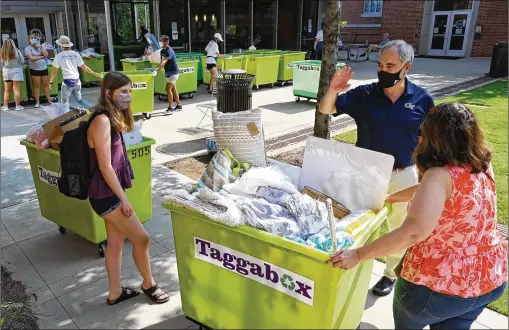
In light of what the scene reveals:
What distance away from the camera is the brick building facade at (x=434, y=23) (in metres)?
21.8

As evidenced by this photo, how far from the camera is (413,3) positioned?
2334 cm

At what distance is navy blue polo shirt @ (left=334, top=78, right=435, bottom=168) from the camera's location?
2.96 metres

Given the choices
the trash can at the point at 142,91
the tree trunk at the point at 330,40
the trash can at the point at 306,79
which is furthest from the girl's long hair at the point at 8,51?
the tree trunk at the point at 330,40

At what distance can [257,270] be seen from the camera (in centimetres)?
227

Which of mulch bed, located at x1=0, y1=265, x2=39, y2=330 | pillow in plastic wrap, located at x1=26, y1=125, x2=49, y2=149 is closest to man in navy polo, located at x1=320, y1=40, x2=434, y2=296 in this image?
pillow in plastic wrap, located at x1=26, y1=125, x2=49, y2=149

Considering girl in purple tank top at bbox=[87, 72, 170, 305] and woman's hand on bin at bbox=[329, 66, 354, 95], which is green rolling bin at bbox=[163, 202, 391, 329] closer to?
girl in purple tank top at bbox=[87, 72, 170, 305]

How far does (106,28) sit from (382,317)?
14.3m

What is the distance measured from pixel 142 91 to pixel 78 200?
5.99 m

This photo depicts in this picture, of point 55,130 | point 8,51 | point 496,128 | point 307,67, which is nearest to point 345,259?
point 55,130

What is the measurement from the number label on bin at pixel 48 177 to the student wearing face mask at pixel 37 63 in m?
7.51

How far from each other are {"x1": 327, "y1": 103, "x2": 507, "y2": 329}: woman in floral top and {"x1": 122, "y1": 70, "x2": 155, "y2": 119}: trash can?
26.7 feet

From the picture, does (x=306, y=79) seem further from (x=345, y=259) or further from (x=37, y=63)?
(x=345, y=259)

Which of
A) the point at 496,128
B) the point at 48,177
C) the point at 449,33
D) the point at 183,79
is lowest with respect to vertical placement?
the point at 496,128

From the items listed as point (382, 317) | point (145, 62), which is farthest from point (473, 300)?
point (145, 62)
